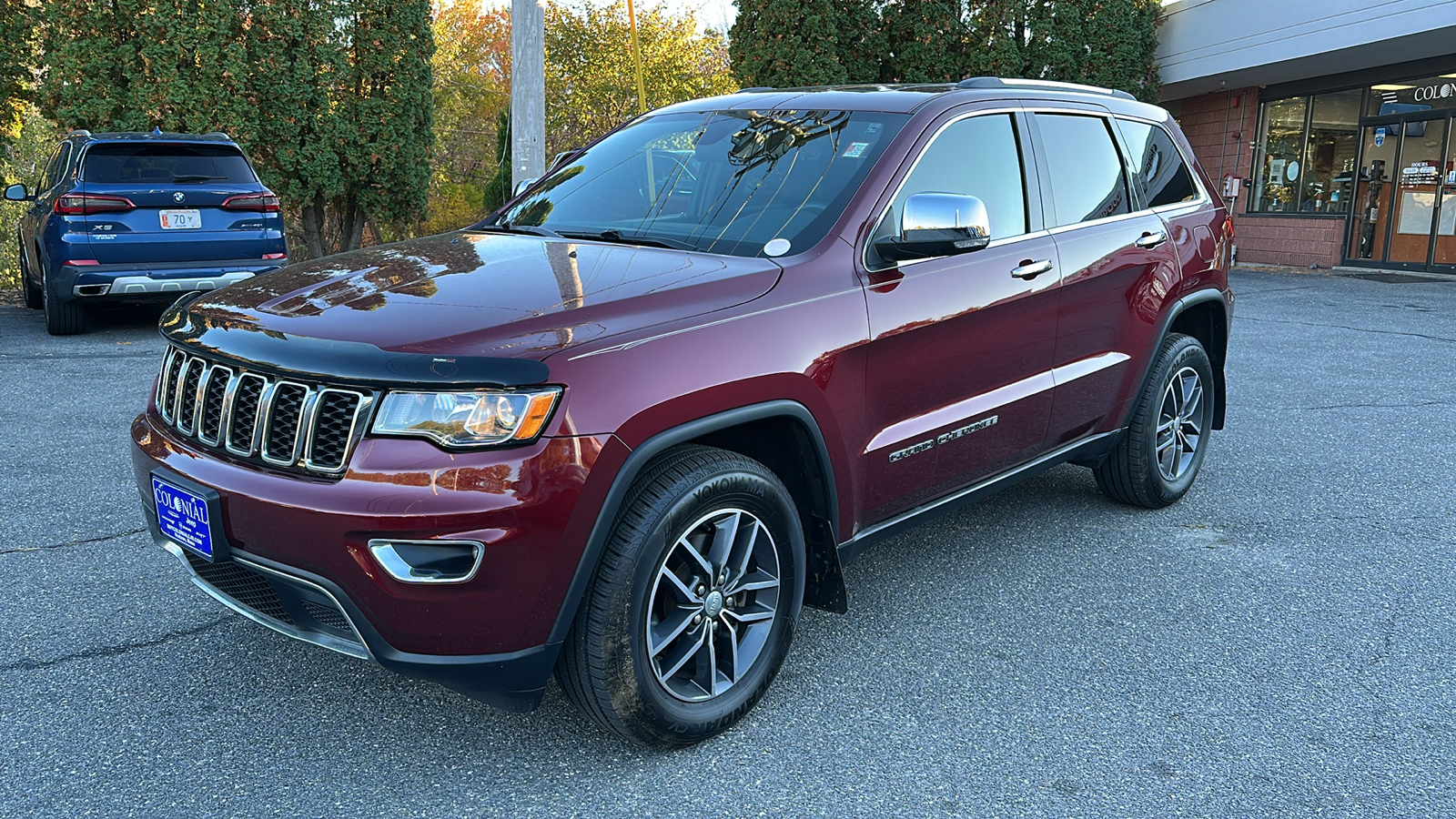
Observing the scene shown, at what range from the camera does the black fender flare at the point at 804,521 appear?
2.54 meters

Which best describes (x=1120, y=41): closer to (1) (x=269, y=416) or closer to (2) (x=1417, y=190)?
(2) (x=1417, y=190)

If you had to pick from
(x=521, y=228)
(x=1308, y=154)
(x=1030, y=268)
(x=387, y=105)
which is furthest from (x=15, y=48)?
(x=1308, y=154)

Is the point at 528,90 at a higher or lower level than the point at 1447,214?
higher

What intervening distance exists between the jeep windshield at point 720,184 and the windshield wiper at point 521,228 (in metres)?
0.01

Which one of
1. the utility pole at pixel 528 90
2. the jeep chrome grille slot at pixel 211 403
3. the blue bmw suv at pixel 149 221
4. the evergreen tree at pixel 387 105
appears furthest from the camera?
the evergreen tree at pixel 387 105

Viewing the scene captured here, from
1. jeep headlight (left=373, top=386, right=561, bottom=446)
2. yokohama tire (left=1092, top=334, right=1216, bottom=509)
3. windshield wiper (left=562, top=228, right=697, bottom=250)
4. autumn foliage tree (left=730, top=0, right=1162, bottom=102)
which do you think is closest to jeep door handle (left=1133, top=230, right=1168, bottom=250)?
yokohama tire (left=1092, top=334, right=1216, bottom=509)

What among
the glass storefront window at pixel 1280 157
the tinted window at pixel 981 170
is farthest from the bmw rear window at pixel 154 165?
the glass storefront window at pixel 1280 157

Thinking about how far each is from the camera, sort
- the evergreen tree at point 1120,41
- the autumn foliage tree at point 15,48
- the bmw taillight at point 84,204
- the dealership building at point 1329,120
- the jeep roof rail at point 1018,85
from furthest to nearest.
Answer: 1. the evergreen tree at point 1120,41
2. the dealership building at point 1329,120
3. the autumn foliage tree at point 15,48
4. the bmw taillight at point 84,204
5. the jeep roof rail at point 1018,85

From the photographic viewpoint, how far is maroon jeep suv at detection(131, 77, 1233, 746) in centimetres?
244

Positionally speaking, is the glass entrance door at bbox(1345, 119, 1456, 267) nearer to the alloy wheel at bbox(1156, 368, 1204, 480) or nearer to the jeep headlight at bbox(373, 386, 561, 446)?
the alloy wheel at bbox(1156, 368, 1204, 480)

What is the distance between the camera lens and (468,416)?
2.42 metres

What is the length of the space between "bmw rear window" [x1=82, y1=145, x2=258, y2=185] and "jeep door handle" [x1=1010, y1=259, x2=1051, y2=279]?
7.77 m

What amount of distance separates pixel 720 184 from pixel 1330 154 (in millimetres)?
17927

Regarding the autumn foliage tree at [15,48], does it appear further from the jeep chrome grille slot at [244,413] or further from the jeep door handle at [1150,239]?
the jeep door handle at [1150,239]
